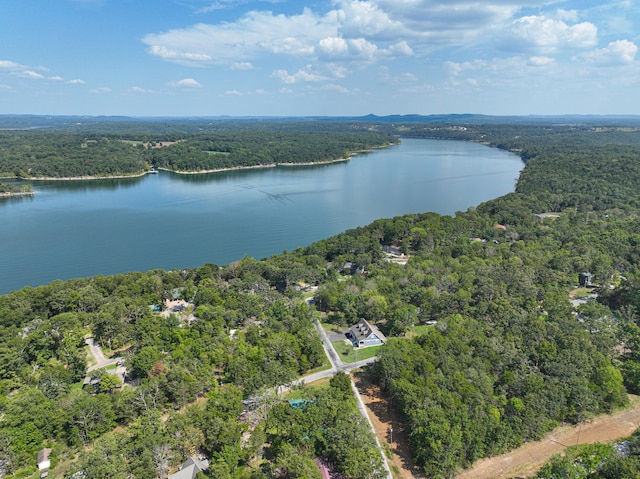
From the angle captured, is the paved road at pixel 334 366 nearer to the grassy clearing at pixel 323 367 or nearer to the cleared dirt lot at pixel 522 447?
the grassy clearing at pixel 323 367

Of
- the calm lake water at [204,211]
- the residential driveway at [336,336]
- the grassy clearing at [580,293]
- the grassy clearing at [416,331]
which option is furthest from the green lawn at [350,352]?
the calm lake water at [204,211]

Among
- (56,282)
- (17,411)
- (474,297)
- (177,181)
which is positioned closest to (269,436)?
(17,411)

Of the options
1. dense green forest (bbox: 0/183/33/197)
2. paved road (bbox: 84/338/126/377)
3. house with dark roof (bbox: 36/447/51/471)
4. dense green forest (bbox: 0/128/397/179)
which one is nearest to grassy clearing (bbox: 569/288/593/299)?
paved road (bbox: 84/338/126/377)

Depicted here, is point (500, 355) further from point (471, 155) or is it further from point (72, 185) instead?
point (471, 155)

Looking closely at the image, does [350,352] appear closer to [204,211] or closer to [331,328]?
[331,328]

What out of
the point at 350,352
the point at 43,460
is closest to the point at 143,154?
the point at 350,352

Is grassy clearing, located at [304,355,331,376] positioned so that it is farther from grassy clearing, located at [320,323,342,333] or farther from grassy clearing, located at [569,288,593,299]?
grassy clearing, located at [569,288,593,299]
